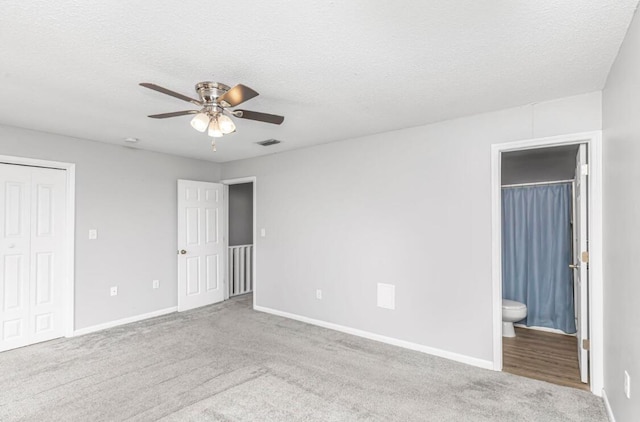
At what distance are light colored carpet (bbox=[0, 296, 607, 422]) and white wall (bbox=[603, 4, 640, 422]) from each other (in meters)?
0.54

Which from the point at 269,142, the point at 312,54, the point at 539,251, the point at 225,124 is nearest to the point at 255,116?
the point at 225,124

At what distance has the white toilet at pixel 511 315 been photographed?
3953 mm

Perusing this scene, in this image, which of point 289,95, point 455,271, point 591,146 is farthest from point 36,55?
point 591,146

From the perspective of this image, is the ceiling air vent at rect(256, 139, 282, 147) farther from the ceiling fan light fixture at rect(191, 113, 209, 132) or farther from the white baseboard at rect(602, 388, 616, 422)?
the white baseboard at rect(602, 388, 616, 422)

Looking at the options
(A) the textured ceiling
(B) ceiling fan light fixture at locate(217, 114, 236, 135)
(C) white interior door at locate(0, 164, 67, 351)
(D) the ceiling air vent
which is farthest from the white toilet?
(C) white interior door at locate(0, 164, 67, 351)

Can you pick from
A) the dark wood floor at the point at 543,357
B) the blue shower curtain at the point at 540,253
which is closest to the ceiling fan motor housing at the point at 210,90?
the dark wood floor at the point at 543,357

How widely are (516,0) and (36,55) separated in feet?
8.57

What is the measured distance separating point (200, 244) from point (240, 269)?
4.19ft

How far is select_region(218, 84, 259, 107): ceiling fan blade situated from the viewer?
2.04m

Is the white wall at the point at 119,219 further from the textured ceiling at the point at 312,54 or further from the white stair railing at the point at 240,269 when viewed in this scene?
the white stair railing at the point at 240,269

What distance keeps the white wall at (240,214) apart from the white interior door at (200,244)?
0.87m

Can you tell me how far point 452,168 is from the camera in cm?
337

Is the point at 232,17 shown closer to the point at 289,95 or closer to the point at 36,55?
the point at 289,95

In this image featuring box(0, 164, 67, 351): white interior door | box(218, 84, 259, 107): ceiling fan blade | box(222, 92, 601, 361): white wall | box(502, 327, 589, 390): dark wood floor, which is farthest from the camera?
box(0, 164, 67, 351): white interior door
